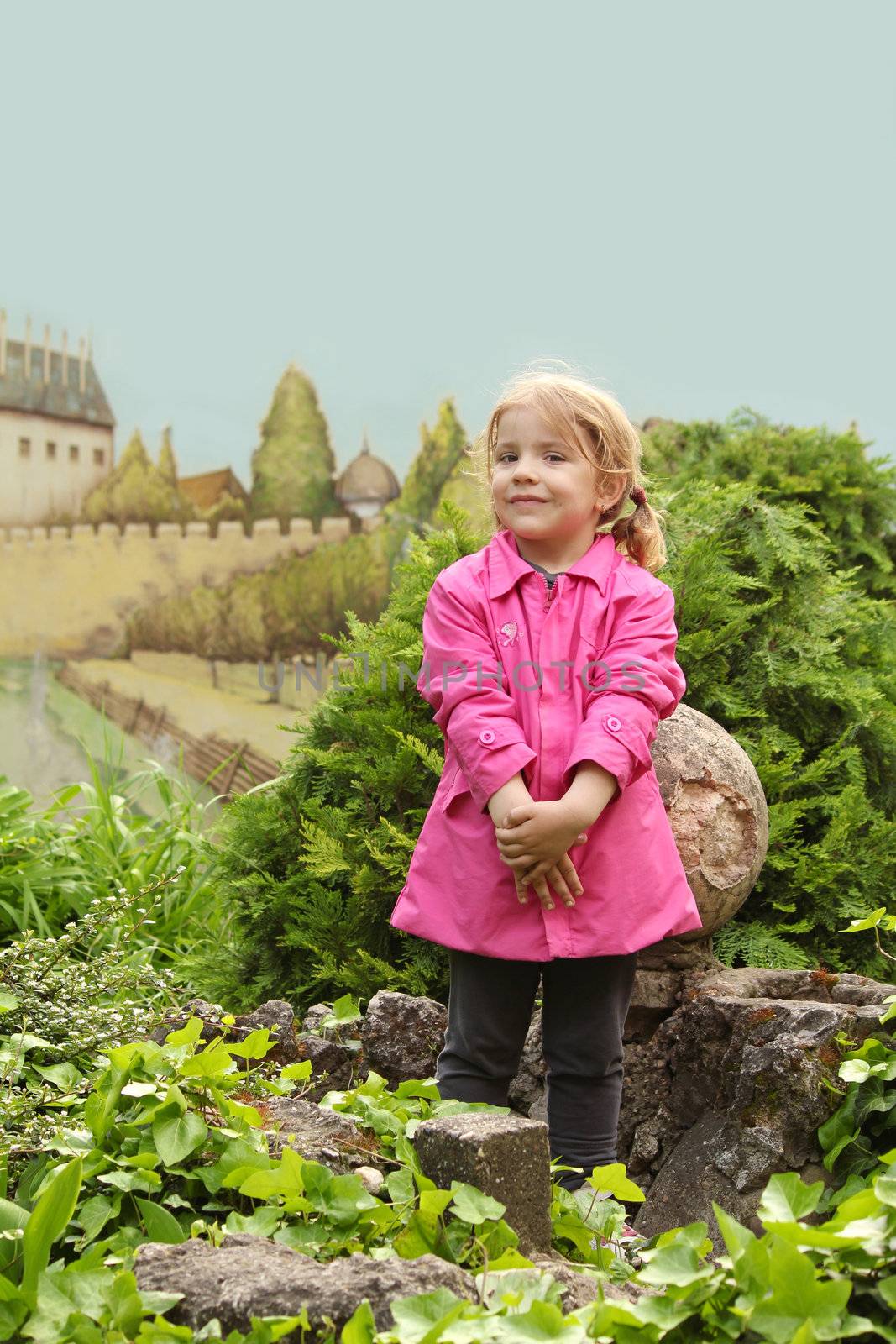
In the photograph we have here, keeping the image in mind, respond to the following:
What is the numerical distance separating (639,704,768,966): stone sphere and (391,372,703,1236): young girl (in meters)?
0.43

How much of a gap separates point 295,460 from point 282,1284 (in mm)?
7982

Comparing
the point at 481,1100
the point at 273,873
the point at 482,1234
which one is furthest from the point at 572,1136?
the point at 273,873

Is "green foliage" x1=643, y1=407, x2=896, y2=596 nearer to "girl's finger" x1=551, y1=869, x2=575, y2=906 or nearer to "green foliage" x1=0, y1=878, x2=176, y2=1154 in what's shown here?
"girl's finger" x1=551, y1=869, x2=575, y2=906

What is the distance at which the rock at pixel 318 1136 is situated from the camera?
6.93ft

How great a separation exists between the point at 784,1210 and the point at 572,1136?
0.89m

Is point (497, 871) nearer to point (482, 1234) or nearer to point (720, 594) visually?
point (482, 1234)

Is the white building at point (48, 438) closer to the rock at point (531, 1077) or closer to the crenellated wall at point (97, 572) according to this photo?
A: the crenellated wall at point (97, 572)

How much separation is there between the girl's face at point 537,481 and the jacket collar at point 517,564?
59 millimetres

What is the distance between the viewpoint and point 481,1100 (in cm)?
257

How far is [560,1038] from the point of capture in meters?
2.59

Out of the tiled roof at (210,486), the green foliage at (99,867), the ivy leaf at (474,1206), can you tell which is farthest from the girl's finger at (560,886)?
the tiled roof at (210,486)

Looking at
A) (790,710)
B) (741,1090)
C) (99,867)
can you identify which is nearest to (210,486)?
(99,867)

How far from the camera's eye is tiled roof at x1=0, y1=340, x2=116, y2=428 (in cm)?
933

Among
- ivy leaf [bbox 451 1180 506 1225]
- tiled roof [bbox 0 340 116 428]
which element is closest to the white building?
tiled roof [bbox 0 340 116 428]
